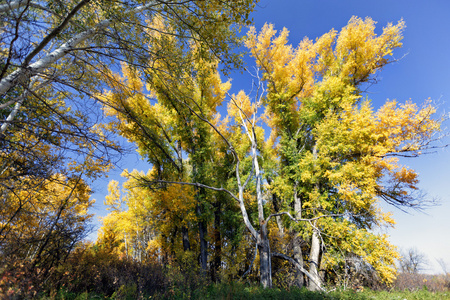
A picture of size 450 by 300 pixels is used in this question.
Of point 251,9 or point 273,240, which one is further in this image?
point 273,240

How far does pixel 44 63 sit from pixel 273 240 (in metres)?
11.1

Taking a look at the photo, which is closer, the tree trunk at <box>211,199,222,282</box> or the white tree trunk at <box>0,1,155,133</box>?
the white tree trunk at <box>0,1,155,133</box>

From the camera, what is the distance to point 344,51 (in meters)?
9.64

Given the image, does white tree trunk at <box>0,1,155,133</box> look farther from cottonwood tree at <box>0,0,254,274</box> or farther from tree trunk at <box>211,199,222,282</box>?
tree trunk at <box>211,199,222,282</box>

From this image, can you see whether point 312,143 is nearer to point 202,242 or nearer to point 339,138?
point 339,138

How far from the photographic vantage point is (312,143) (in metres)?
11.1

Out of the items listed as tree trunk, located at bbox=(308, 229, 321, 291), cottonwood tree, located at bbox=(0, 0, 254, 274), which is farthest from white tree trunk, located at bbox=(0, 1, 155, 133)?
tree trunk, located at bbox=(308, 229, 321, 291)

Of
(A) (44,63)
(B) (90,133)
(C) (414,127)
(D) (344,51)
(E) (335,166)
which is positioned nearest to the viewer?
(A) (44,63)


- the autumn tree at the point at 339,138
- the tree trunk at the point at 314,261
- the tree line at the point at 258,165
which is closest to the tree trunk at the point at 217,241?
the tree line at the point at 258,165

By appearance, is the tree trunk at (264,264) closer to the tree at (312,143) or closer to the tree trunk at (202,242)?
the tree at (312,143)

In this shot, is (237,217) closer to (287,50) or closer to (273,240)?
(273,240)

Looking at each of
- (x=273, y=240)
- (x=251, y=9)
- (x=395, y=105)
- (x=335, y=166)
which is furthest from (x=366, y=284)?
(x=251, y=9)

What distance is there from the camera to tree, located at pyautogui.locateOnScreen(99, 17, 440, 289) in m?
6.78

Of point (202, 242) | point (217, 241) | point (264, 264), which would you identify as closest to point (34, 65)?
point (264, 264)
